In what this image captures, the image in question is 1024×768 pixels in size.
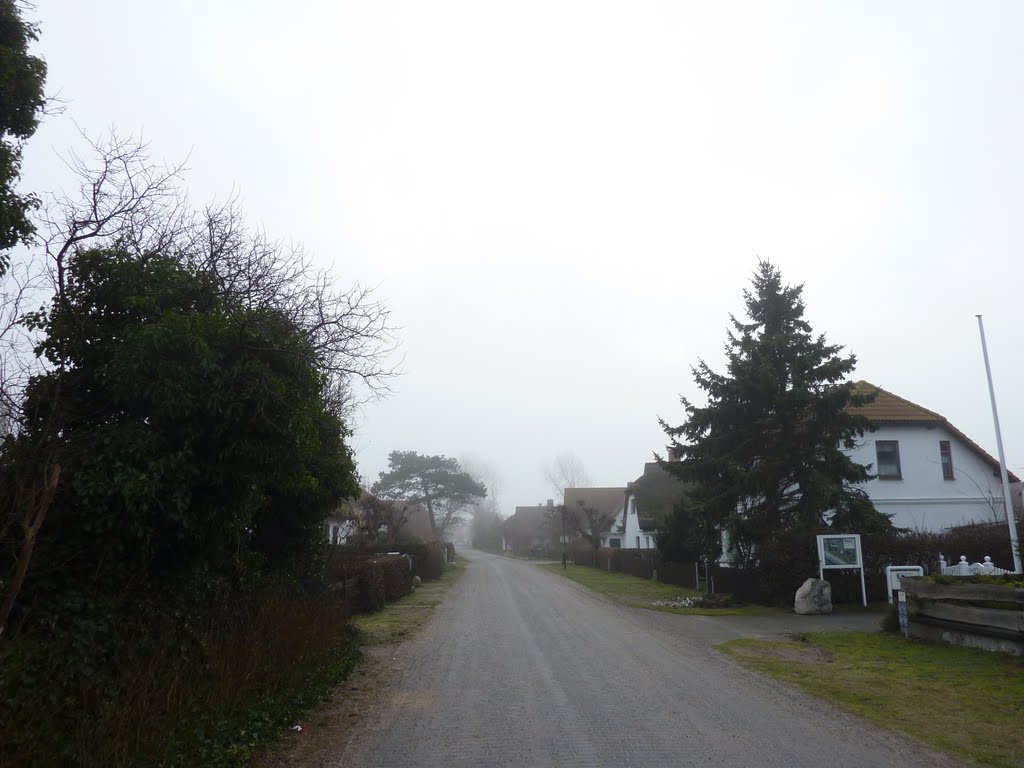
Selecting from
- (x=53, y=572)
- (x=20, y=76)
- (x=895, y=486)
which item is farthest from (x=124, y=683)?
(x=895, y=486)

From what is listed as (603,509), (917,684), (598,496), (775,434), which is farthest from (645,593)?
(598,496)

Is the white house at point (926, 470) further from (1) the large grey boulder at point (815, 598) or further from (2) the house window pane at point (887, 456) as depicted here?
(1) the large grey boulder at point (815, 598)

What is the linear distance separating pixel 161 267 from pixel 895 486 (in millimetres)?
29592

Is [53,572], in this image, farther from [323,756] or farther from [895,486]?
[895,486]

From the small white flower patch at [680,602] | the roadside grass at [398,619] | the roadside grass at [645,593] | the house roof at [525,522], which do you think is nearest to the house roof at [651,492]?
the roadside grass at [645,593]

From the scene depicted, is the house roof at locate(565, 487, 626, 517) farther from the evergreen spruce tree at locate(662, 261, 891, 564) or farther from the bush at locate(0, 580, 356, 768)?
the bush at locate(0, 580, 356, 768)

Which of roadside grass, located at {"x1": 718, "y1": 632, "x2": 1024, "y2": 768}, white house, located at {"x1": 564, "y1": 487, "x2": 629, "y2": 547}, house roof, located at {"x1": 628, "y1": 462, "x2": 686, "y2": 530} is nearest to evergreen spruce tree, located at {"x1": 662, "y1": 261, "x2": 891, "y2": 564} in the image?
roadside grass, located at {"x1": 718, "y1": 632, "x2": 1024, "y2": 768}

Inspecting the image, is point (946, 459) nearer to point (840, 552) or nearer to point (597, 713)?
point (840, 552)

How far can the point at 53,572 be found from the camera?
6238 mm

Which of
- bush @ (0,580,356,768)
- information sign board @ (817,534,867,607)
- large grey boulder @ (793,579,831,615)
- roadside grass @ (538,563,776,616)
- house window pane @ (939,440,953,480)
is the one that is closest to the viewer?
bush @ (0,580,356,768)

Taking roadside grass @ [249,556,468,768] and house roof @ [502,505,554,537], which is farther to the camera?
house roof @ [502,505,554,537]

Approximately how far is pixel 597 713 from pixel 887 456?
26649 millimetres

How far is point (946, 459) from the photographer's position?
102ft

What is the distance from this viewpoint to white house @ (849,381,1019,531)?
3047cm
